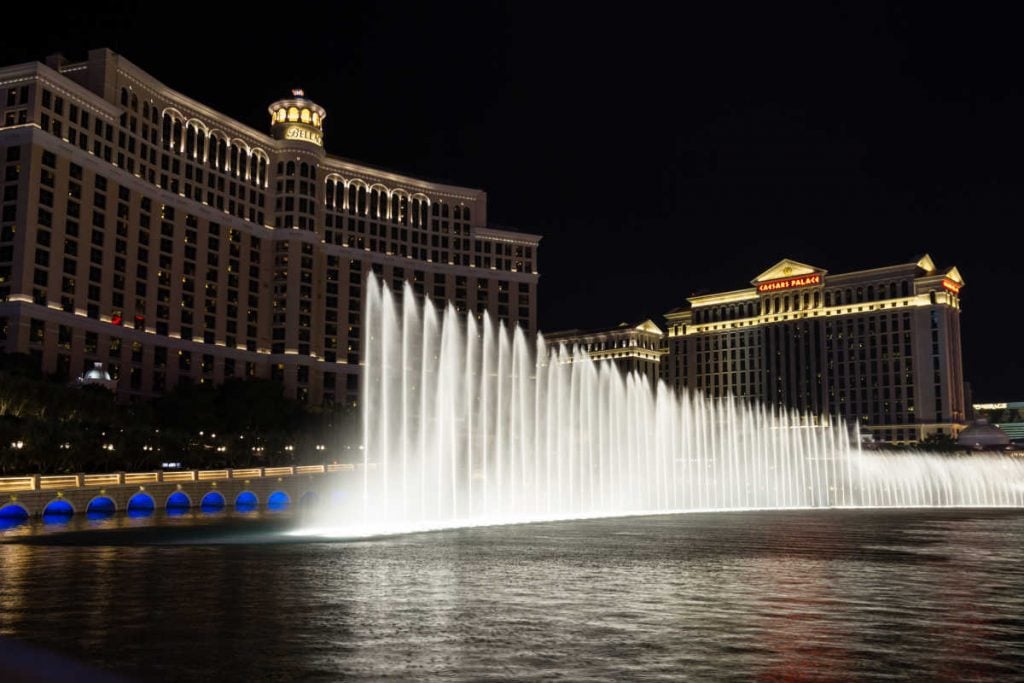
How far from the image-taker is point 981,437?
139250mm

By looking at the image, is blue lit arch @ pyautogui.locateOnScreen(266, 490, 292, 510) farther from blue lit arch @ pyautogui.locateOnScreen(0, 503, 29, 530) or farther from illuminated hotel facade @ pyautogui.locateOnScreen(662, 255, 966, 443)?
illuminated hotel facade @ pyautogui.locateOnScreen(662, 255, 966, 443)

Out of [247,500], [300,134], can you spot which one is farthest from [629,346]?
[247,500]

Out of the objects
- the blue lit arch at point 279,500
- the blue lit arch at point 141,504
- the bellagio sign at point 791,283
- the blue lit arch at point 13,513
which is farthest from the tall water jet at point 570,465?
the bellagio sign at point 791,283

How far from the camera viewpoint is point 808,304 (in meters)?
163

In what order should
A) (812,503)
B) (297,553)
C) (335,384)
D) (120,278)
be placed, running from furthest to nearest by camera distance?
(335,384), (120,278), (812,503), (297,553)

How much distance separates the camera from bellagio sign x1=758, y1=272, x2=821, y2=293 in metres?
162

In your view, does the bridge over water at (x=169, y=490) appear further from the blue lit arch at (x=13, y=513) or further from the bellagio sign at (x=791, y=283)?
the bellagio sign at (x=791, y=283)

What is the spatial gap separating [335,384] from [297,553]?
4367 inches

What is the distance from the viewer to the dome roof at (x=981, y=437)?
448 ft

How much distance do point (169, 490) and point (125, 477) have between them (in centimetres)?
385

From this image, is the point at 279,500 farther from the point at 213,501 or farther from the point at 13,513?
the point at 13,513

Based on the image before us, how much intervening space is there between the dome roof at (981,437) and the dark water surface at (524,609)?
122042 millimetres

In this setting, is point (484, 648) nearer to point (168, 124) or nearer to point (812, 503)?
point (812, 503)

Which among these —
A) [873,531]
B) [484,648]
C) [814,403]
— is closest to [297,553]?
Answer: [484,648]
